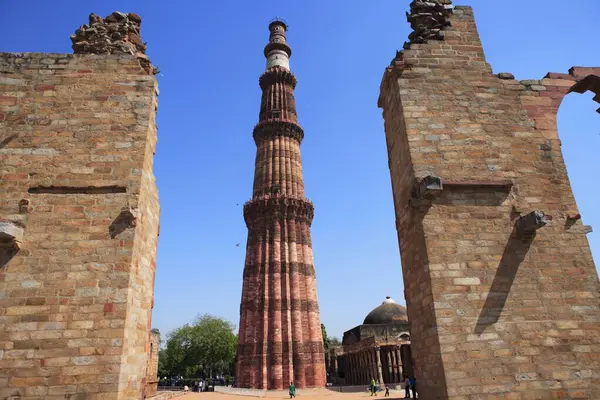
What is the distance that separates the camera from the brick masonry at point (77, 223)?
16.7 ft

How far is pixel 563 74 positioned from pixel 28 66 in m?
9.47

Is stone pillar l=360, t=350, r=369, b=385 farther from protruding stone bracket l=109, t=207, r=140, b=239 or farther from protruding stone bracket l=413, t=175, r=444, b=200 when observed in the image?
protruding stone bracket l=109, t=207, r=140, b=239

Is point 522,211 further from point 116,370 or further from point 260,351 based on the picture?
point 260,351

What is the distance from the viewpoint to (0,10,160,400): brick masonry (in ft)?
16.7

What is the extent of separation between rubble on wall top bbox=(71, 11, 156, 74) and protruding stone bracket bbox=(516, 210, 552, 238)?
6.53 m

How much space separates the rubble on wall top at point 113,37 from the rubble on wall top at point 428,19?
16.6 feet

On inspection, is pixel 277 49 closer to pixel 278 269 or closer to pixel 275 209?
pixel 275 209

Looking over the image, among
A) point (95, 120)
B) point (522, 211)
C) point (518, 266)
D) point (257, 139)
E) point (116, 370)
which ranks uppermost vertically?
point (257, 139)

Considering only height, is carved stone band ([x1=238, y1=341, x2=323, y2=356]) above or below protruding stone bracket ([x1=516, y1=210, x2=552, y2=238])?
below

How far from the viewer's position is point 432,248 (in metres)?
5.98

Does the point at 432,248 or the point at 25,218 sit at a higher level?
the point at 25,218

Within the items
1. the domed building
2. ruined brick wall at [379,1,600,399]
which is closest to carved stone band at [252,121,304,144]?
the domed building

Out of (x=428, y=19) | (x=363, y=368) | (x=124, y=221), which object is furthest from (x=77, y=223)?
(x=363, y=368)

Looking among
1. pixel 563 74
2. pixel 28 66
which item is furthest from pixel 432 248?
pixel 28 66
